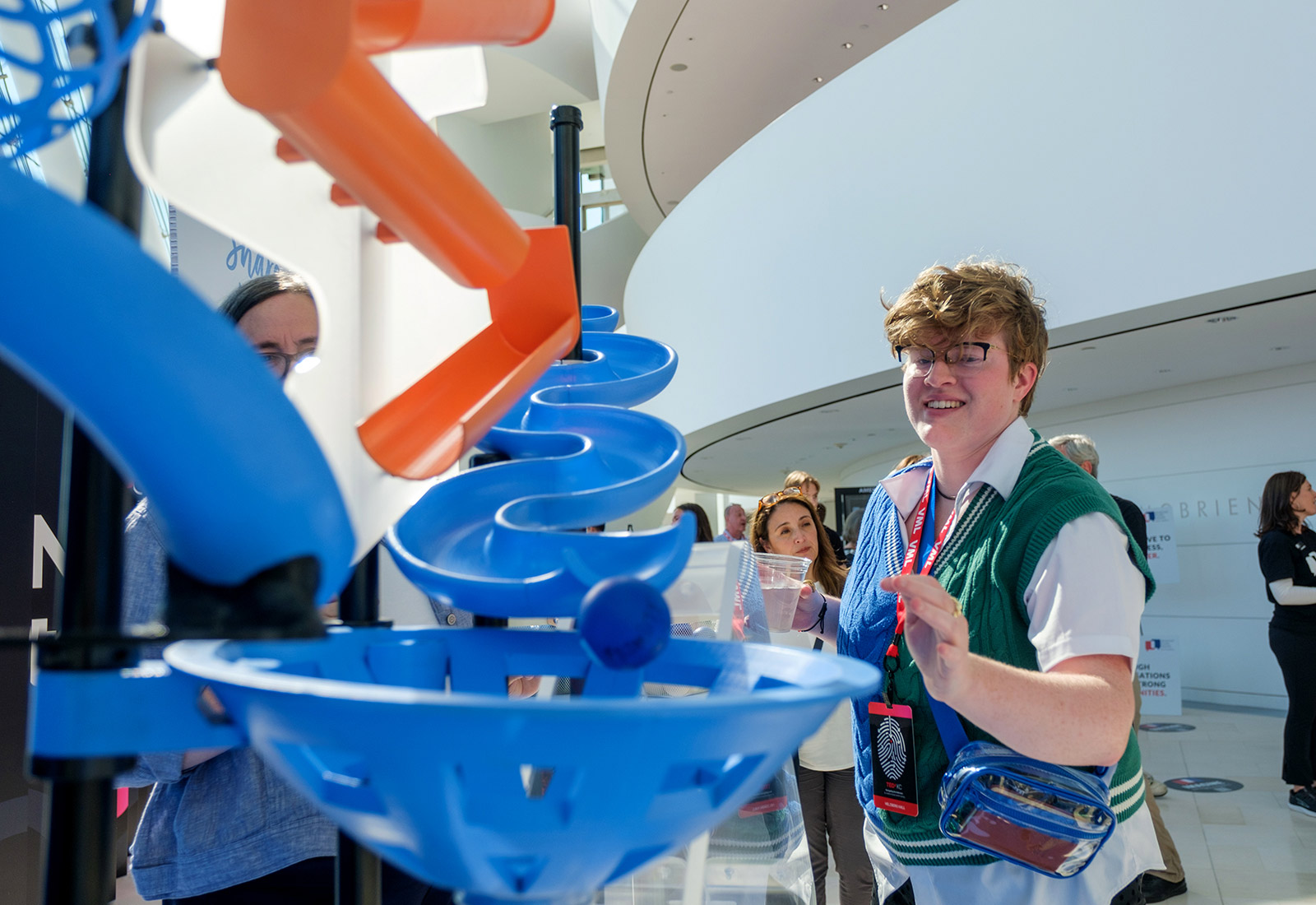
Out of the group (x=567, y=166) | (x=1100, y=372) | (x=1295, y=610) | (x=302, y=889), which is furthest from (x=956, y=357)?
(x=1100, y=372)

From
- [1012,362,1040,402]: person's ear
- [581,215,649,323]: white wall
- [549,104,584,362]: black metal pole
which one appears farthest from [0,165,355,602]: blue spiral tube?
[581,215,649,323]: white wall

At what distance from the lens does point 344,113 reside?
304mm

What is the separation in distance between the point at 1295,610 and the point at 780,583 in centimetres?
472

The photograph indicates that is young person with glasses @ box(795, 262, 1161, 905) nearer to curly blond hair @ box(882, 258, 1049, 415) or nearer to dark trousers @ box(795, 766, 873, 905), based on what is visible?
curly blond hair @ box(882, 258, 1049, 415)

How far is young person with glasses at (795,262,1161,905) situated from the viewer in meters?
1.05

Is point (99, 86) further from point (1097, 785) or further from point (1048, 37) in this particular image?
point (1048, 37)

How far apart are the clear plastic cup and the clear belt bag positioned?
32 centimetres

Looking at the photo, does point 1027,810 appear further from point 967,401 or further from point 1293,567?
point 1293,567

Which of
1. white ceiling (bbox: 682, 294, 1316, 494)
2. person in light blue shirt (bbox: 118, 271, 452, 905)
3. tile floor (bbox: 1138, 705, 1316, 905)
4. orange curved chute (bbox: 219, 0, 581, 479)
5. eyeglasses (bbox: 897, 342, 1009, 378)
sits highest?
white ceiling (bbox: 682, 294, 1316, 494)

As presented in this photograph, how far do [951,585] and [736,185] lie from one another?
6993mm

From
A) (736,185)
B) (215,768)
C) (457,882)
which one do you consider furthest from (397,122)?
(736,185)

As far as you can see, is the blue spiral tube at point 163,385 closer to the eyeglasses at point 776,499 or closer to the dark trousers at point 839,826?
the dark trousers at point 839,826

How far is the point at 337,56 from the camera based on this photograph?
292 millimetres

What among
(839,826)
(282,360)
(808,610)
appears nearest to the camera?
(282,360)
